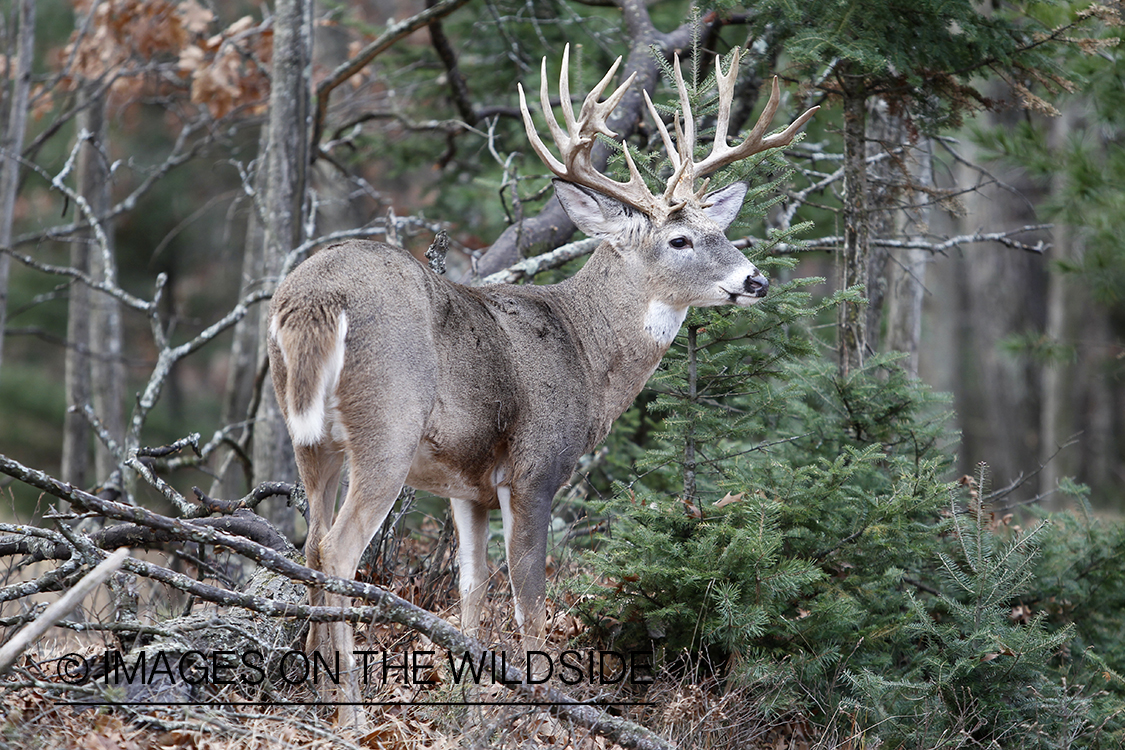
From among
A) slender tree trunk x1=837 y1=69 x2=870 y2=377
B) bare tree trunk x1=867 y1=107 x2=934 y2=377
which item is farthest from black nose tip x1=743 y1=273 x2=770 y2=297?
bare tree trunk x1=867 y1=107 x2=934 y2=377

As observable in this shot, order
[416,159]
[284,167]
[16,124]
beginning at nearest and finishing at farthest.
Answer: [284,167], [16,124], [416,159]

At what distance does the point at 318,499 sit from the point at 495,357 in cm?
104

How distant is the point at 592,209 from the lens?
5574 mm

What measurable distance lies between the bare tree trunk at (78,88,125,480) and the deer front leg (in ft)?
18.8

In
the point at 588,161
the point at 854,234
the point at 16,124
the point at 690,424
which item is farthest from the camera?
the point at 16,124

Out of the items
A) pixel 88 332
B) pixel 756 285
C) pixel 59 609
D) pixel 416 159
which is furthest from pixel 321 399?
pixel 88 332

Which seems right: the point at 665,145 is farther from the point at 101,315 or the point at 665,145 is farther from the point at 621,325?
the point at 101,315

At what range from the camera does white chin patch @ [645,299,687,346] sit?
Answer: 17.7 ft

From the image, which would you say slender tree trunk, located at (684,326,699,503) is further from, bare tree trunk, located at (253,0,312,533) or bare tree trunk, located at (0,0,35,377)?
bare tree trunk, located at (0,0,35,377)

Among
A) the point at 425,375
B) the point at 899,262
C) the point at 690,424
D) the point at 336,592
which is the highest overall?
the point at 899,262

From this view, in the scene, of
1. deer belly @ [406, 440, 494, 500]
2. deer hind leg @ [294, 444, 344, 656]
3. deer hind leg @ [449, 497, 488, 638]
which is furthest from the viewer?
deer hind leg @ [449, 497, 488, 638]

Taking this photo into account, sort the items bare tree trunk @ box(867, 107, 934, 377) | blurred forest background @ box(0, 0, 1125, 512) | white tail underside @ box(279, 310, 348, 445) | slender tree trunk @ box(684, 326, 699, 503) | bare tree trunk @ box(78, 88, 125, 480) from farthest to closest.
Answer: bare tree trunk @ box(78, 88, 125, 480)
bare tree trunk @ box(867, 107, 934, 377)
blurred forest background @ box(0, 0, 1125, 512)
slender tree trunk @ box(684, 326, 699, 503)
white tail underside @ box(279, 310, 348, 445)

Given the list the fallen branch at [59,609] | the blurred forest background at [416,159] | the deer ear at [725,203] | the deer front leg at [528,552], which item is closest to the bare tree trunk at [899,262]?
the blurred forest background at [416,159]

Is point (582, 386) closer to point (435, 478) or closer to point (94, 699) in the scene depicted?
point (435, 478)
